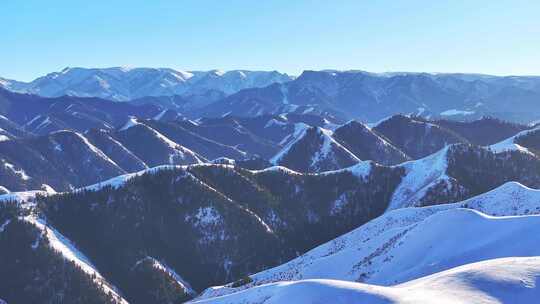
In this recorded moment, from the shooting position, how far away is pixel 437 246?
95625 mm

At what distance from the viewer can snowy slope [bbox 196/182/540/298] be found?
85562 mm

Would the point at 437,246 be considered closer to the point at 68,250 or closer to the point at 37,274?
the point at 37,274

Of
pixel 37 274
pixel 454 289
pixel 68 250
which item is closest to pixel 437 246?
pixel 454 289

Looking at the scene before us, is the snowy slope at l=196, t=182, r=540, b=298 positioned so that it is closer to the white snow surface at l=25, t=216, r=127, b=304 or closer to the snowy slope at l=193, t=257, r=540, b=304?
the snowy slope at l=193, t=257, r=540, b=304

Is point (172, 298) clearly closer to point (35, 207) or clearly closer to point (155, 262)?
point (155, 262)

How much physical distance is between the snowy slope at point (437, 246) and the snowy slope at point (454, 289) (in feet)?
64.3

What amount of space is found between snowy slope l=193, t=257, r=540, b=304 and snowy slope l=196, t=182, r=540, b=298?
19.6 m

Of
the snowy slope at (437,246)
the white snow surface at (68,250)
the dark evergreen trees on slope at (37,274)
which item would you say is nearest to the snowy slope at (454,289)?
the snowy slope at (437,246)

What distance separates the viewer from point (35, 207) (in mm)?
192750

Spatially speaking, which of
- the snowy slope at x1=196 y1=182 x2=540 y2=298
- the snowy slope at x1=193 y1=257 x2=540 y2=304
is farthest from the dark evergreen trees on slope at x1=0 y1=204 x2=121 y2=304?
the snowy slope at x1=193 y1=257 x2=540 y2=304

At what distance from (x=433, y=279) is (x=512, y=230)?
29921 mm

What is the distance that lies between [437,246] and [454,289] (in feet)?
125

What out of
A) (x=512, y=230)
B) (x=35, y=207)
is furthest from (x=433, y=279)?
(x=35, y=207)

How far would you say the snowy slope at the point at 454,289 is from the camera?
185 feet
